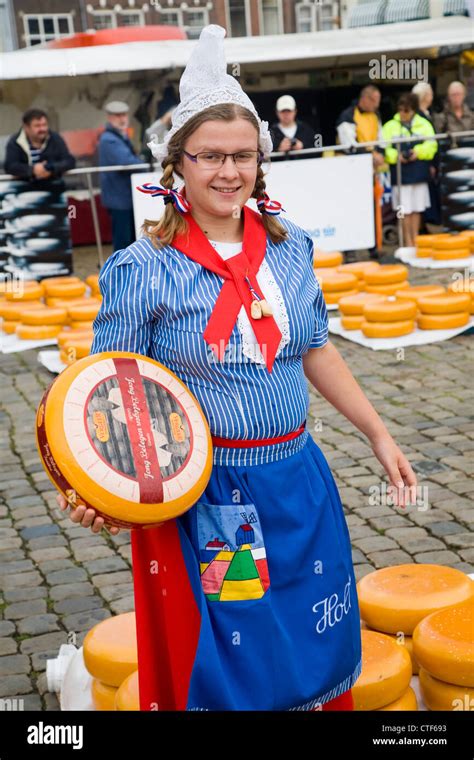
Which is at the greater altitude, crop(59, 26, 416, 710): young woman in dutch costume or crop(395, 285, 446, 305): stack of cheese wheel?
crop(59, 26, 416, 710): young woman in dutch costume

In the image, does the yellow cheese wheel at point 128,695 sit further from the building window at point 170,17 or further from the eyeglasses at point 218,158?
the building window at point 170,17

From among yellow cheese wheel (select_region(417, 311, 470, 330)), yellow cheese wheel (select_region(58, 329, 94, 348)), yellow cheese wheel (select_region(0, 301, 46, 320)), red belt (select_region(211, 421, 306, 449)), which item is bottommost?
yellow cheese wheel (select_region(417, 311, 470, 330))

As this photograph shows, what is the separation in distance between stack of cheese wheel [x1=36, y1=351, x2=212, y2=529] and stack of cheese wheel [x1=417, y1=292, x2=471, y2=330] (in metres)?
6.43

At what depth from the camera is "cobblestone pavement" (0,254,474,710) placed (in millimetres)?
4383

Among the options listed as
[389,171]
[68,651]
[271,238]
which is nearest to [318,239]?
[389,171]

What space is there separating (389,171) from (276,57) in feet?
8.55

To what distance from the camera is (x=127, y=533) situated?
211 inches

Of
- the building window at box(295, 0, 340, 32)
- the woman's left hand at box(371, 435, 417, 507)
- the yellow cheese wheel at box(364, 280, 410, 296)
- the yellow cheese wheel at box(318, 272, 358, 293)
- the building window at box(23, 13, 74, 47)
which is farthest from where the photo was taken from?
the building window at box(295, 0, 340, 32)

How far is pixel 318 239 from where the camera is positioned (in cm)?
1195

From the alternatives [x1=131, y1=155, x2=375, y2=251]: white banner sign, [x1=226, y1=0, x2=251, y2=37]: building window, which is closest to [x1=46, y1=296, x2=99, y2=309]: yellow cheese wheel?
[x1=131, y1=155, x2=375, y2=251]: white banner sign

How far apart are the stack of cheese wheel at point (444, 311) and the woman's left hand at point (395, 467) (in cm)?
590

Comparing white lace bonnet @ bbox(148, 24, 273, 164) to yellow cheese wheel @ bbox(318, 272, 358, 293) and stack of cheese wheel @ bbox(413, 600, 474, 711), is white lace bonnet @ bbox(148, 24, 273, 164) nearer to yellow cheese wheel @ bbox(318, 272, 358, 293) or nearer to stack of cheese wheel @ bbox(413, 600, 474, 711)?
stack of cheese wheel @ bbox(413, 600, 474, 711)

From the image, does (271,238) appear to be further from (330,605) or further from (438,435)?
(438,435)

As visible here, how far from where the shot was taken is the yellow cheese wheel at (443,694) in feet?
10.7
